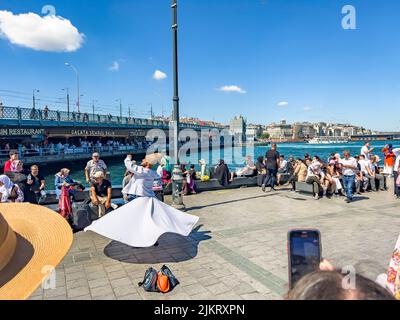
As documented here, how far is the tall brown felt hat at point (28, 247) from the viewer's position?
1.68 meters

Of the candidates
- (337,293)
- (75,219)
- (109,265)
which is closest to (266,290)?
(109,265)

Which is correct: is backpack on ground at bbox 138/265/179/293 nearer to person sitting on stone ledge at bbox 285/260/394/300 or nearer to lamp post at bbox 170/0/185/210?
person sitting on stone ledge at bbox 285/260/394/300

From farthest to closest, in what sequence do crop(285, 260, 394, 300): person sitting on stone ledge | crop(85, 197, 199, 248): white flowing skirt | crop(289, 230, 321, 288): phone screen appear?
1. crop(85, 197, 199, 248): white flowing skirt
2. crop(289, 230, 321, 288): phone screen
3. crop(285, 260, 394, 300): person sitting on stone ledge

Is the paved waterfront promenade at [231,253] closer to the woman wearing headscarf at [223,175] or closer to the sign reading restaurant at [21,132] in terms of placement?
the woman wearing headscarf at [223,175]

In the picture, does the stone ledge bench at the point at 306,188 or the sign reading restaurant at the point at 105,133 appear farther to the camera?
the sign reading restaurant at the point at 105,133

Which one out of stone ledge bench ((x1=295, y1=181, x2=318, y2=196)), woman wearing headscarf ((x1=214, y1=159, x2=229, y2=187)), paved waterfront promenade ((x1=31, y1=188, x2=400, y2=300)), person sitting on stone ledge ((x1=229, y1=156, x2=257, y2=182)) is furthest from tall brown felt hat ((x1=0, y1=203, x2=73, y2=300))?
person sitting on stone ledge ((x1=229, y1=156, x2=257, y2=182))

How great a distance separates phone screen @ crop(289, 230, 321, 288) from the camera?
11.9ft

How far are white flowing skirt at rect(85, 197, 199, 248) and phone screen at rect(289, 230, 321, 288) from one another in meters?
2.71

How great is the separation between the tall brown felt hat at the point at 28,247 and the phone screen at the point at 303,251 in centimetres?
266

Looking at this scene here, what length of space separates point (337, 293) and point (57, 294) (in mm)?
4556

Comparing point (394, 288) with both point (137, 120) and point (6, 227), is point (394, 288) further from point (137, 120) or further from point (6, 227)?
point (137, 120)

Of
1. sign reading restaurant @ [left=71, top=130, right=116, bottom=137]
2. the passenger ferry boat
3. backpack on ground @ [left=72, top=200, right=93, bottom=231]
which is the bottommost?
backpack on ground @ [left=72, top=200, right=93, bottom=231]

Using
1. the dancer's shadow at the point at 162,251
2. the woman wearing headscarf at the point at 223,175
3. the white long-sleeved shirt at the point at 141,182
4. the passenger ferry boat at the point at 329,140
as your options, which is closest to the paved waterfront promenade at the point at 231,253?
the dancer's shadow at the point at 162,251

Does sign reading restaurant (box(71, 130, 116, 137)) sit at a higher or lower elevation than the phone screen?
higher
